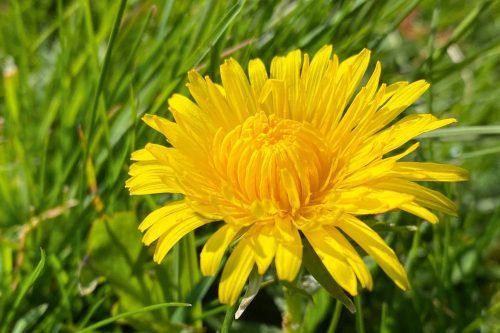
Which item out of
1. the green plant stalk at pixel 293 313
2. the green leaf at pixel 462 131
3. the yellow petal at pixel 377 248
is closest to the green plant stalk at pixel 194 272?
the green plant stalk at pixel 293 313

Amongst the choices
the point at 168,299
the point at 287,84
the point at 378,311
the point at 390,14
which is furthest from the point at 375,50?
the point at 168,299

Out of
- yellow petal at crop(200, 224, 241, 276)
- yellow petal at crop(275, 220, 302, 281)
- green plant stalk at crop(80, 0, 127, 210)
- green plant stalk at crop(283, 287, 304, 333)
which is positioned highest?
green plant stalk at crop(80, 0, 127, 210)

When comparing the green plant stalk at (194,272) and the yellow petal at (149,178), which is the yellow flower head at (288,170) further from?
the green plant stalk at (194,272)

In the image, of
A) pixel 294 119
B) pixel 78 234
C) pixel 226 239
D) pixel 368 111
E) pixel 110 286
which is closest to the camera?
pixel 226 239

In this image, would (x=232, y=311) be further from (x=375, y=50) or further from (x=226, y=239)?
(x=375, y=50)

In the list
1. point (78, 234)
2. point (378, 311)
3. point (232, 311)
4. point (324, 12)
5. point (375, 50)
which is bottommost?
point (378, 311)

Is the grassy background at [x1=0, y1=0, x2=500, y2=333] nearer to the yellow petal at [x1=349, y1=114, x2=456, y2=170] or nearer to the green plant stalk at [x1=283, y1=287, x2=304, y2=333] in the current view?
the green plant stalk at [x1=283, y1=287, x2=304, y2=333]

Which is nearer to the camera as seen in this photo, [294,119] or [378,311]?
[294,119]

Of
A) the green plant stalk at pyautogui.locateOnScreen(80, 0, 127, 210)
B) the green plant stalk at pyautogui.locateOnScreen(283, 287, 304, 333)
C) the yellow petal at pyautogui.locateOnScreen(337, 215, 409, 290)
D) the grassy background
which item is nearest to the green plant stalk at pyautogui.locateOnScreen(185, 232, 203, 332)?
the grassy background
